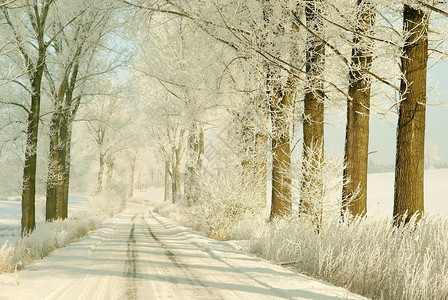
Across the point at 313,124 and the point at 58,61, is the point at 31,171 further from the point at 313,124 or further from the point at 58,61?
the point at 313,124

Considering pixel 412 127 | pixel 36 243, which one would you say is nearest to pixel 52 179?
pixel 36 243

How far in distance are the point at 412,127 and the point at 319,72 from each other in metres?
3.16

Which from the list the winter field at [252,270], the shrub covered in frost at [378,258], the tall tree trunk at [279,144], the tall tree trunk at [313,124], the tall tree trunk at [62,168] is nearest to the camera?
the shrub covered in frost at [378,258]

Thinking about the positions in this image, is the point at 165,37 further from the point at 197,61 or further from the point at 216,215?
the point at 216,215

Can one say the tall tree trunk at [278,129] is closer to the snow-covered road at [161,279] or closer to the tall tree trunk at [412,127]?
the snow-covered road at [161,279]

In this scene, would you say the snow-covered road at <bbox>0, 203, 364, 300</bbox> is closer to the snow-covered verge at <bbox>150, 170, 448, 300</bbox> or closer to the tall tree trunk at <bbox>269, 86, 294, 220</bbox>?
the snow-covered verge at <bbox>150, 170, 448, 300</bbox>

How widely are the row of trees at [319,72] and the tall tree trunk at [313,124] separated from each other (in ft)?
0.08

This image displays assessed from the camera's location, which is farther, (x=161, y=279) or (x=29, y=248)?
(x=29, y=248)

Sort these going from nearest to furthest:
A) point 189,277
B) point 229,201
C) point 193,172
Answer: point 189,277 → point 229,201 → point 193,172

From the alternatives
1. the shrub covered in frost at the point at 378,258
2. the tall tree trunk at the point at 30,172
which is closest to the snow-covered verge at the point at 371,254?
the shrub covered in frost at the point at 378,258

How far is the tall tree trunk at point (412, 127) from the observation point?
251 inches

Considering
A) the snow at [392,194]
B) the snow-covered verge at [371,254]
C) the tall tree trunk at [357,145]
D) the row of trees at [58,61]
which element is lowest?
the snow at [392,194]

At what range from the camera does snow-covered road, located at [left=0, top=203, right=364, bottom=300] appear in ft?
15.5

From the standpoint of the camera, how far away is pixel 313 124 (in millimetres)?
9289
